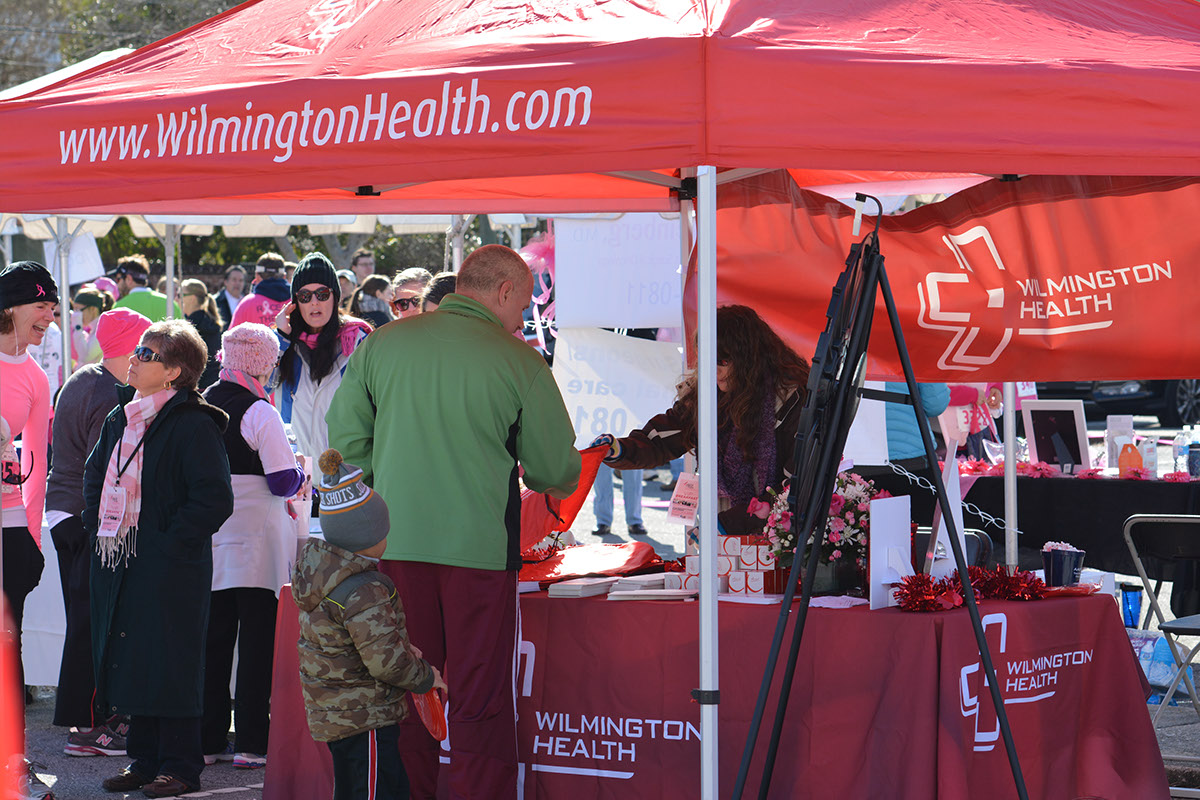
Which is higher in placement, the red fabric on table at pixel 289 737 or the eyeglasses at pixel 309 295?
the eyeglasses at pixel 309 295

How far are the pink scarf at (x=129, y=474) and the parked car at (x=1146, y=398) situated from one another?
49.5 feet

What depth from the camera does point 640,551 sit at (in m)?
5.01

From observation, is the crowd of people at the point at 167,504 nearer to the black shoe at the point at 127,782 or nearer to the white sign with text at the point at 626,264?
the black shoe at the point at 127,782

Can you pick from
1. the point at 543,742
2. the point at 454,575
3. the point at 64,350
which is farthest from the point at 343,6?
the point at 64,350

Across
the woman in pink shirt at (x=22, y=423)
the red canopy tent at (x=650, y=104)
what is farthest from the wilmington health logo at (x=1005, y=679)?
the woman in pink shirt at (x=22, y=423)

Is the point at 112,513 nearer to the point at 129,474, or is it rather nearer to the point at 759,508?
the point at 129,474

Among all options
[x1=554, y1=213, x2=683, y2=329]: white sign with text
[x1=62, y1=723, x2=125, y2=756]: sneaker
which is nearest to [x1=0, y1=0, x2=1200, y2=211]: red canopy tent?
[x1=62, y1=723, x2=125, y2=756]: sneaker

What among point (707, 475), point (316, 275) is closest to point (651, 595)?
point (707, 475)

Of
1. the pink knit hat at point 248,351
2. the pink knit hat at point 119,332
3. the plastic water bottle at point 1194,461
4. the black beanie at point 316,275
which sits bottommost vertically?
the plastic water bottle at point 1194,461

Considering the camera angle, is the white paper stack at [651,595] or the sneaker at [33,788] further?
the sneaker at [33,788]

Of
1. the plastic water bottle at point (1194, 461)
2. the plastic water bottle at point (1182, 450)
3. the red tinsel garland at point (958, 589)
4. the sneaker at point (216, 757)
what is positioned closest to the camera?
the red tinsel garland at point (958, 589)

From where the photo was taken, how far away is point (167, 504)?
16.3ft

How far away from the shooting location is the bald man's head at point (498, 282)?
4.20m

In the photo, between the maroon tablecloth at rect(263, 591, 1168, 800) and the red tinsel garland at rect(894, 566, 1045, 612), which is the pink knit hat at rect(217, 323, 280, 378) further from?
the red tinsel garland at rect(894, 566, 1045, 612)
